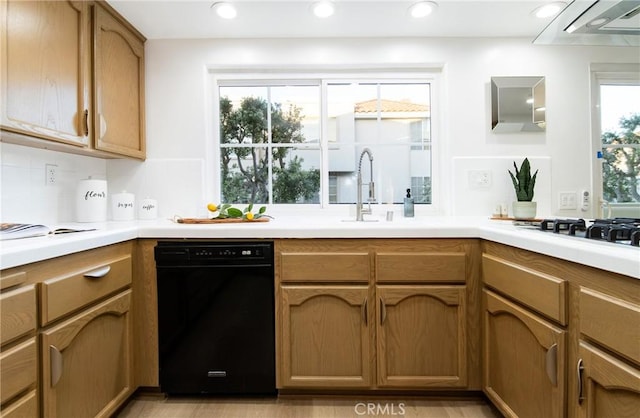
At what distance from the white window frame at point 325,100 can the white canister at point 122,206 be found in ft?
1.44

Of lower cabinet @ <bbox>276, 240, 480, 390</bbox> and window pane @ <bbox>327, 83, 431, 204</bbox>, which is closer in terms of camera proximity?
lower cabinet @ <bbox>276, 240, 480, 390</bbox>

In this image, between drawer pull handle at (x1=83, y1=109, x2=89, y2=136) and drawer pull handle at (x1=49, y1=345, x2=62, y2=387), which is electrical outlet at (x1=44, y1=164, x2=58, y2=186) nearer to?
drawer pull handle at (x1=83, y1=109, x2=89, y2=136)

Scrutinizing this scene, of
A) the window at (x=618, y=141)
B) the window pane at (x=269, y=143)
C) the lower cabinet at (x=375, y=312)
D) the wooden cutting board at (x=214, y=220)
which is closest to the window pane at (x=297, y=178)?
the window pane at (x=269, y=143)

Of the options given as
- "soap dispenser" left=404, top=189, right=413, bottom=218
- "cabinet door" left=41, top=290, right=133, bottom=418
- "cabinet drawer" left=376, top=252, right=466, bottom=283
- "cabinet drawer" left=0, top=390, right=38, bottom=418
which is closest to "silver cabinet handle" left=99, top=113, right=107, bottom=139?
"cabinet door" left=41, top=290, right=133, bottom=418

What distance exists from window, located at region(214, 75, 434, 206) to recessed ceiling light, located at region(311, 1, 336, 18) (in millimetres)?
430

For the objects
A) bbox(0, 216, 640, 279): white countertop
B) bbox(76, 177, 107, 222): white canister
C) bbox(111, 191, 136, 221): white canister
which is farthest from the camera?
bbox(111, 191, 136, 221): white canister

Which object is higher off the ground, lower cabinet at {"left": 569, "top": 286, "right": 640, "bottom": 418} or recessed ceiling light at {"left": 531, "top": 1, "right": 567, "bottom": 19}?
recessed ceiling light at {"left": 531, "top": 1, "right": 567, "bottom": 19}

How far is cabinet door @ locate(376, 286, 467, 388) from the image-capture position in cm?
152

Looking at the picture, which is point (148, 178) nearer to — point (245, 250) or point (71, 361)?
point (245, 250)

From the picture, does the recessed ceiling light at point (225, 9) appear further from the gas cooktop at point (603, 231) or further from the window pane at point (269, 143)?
the gas cooktop at point (603, 231)

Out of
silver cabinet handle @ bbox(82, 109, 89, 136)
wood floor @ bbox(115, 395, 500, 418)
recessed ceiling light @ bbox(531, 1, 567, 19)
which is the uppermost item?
recessed ceiling light @ bbox(531, 1, 567, 19)

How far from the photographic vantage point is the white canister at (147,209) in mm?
2018

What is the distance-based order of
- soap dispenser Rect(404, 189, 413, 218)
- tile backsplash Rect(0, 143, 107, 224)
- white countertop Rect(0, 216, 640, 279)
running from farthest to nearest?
soap dispenser Rect(404, 189, 413, 218) → tile backsplash Rect(0, 143, 107, 224) → white countertop Rect(0, 216, 640, 279)

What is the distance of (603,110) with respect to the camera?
2.09 meters
